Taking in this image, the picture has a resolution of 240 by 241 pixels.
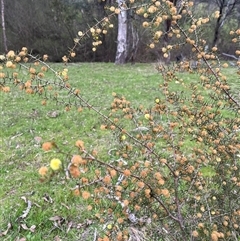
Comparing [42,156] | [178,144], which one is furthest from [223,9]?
[178,144]

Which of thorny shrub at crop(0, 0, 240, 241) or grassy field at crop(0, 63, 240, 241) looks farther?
grassy field at crop(0, 63, 240, 241)

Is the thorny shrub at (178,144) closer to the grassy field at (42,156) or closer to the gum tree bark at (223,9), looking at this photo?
the grassy field at (42,156)

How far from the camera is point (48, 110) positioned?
254 inches

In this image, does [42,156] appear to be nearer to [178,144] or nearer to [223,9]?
[178,144]

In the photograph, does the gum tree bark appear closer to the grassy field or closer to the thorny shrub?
the grassy field

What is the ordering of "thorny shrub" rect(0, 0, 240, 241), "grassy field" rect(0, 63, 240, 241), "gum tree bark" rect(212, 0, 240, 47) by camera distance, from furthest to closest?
1. "gum tree bark" rect(212, 0, 240, 47)
2. "grassy field" rect(0, 63, 240, 241)
3. "thorny shrub" rect(0, 0, 240, 241)

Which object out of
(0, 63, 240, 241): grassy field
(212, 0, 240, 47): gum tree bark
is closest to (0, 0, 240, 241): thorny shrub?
(0, 63, 240, 241): grassy field

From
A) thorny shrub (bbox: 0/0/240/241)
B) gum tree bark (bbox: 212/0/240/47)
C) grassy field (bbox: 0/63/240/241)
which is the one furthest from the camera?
gum tree bark (bbox: 212/0/240/47)

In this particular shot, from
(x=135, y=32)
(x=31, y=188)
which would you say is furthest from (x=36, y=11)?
(x=31, y=188)

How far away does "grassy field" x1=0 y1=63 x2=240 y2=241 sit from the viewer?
299 cm

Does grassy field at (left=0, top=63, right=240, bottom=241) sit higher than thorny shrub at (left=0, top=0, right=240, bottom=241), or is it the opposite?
thorny shrub at (left=0, top=0, right=240, bottom=241)

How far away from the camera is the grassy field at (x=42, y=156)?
299cm

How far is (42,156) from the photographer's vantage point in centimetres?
437

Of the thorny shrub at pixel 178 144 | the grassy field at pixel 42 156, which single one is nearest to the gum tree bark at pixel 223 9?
the grassy field at pixel 42 156
